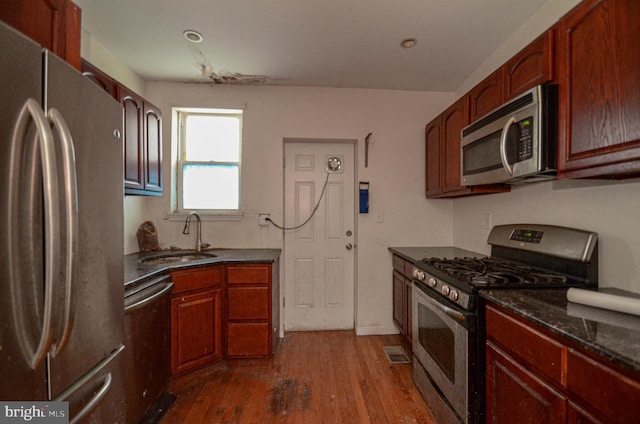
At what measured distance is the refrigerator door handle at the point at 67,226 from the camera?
767 mm

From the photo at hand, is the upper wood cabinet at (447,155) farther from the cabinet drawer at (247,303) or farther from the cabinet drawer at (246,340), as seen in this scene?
the cabinet drawer at (246,340)

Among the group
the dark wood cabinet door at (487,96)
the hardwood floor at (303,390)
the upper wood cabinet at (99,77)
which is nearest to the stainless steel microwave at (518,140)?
the dark wood cabinet door at (487,96)

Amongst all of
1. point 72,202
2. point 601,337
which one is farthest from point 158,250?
point 601,337

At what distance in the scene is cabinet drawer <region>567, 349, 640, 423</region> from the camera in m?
0.74

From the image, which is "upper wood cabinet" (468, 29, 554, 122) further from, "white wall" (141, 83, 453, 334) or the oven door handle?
the oven door handle

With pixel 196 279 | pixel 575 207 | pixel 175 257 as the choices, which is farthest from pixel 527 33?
pixel 175 257

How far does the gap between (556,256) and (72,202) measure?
7.33ft

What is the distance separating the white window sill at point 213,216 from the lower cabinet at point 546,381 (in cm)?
232

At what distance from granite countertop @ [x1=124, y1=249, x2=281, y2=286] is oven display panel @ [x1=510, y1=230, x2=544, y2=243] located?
1847 millimetres

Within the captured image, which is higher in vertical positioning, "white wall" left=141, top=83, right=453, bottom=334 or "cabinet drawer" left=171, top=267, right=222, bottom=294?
"white wall" left=141, top=83, right=453, bottom=334

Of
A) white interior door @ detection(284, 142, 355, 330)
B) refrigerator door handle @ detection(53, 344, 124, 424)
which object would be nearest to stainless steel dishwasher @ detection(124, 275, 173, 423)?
refrigerator door handle @ detection(53, 344, 124, 424)

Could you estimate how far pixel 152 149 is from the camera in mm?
2295

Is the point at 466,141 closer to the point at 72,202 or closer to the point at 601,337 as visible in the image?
the point at 601,337

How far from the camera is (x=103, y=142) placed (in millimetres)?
1033
